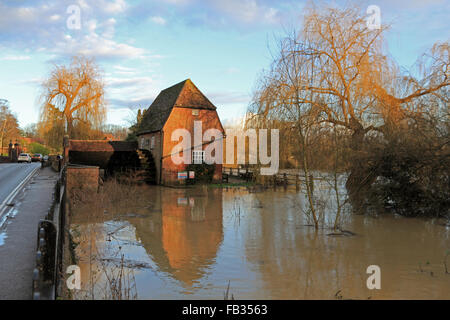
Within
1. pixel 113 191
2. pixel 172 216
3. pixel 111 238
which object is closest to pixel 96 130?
pixel 113 191

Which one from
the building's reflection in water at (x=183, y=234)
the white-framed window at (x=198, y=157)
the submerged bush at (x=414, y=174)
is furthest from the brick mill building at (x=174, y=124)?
the submerged bush at (x=414, y=174)

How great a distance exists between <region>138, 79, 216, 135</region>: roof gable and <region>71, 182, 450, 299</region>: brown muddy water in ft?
41.7

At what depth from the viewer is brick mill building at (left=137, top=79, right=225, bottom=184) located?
1087 inches

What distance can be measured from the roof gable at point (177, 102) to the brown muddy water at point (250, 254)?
12719mm

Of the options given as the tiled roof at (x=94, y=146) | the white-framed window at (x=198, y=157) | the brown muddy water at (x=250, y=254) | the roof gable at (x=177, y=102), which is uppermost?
the roof gable at (x=177, y=102)

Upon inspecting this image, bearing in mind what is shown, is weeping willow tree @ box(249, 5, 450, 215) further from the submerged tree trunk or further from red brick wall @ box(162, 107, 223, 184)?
red brick wall @ box(162, 107, 223, 184)

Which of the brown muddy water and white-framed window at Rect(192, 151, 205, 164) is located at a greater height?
white-framed window at Rect(192, 151, 205, 164)

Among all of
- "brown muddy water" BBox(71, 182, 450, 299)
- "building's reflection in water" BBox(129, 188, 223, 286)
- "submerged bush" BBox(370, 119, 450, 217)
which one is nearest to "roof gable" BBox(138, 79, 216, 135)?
"building's reflection in water" BBox(129, 188, 223, 286)

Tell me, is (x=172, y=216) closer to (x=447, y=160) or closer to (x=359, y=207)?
(x=359, y=207)

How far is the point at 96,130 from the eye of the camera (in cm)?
3369

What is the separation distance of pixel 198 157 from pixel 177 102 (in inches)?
183

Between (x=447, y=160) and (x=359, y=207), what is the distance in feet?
12.5

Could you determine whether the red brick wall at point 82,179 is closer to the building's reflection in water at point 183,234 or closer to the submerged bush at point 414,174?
the building's reflection in water at point 183,234

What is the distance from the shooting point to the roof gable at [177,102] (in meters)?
28.3
